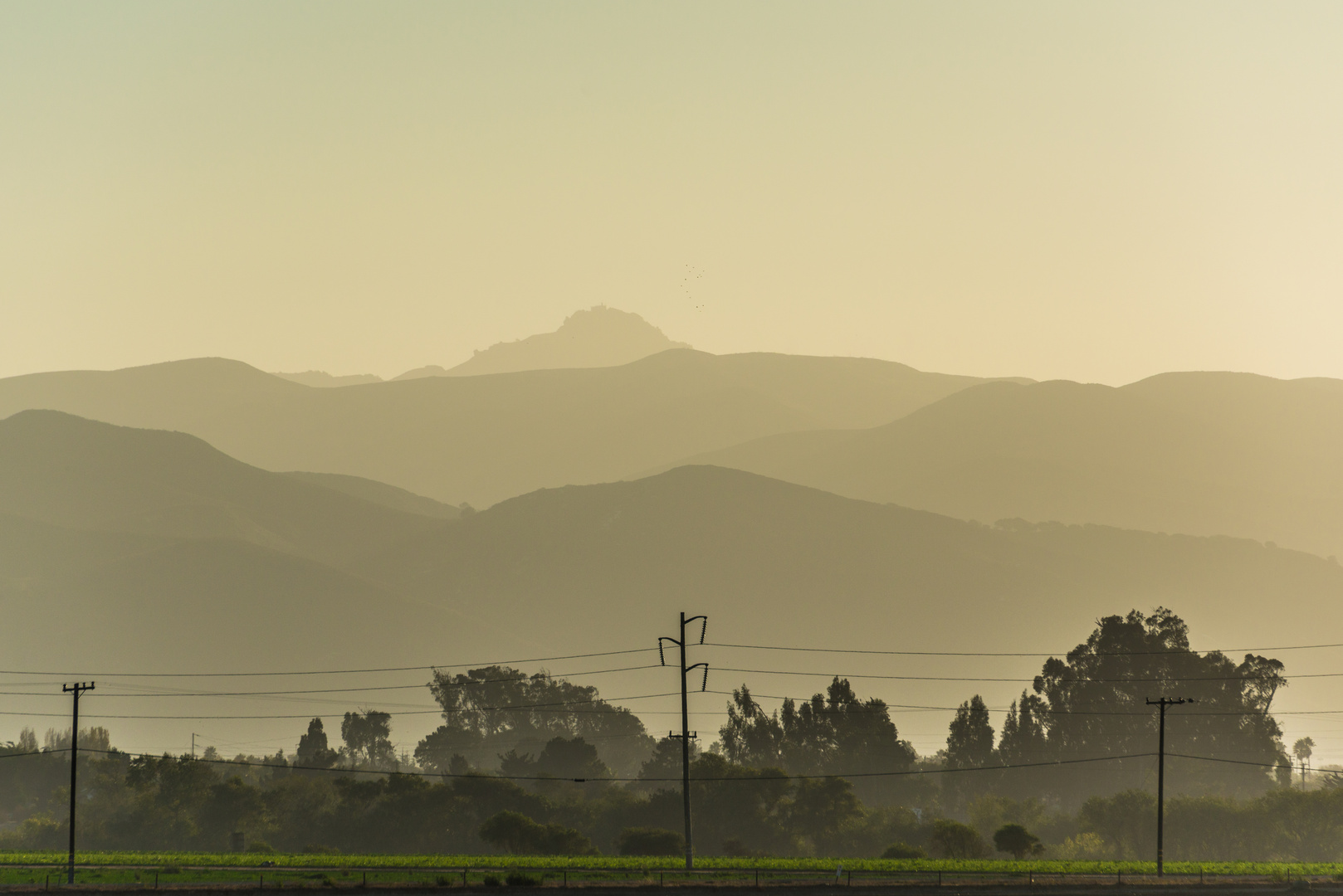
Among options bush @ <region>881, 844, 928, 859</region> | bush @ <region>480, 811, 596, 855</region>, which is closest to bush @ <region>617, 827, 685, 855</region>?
bush @ <region>480, 811, 596, 855</region>

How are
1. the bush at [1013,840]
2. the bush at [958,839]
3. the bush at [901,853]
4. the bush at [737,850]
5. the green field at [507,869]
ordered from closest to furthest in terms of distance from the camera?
1. the green field at [507,869]
2. the bush at [1013,840]
3. the bush at [901,853]
4. the bush at [958,839]
5. the bush at [737,850]

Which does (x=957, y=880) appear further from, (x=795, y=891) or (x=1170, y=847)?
(x=1170, y=847)

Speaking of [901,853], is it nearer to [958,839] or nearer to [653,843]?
[958,839]

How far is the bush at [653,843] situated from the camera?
511 ft

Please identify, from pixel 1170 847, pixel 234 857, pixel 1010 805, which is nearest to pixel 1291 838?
pixel 1170 847

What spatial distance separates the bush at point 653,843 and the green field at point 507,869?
1686 inches

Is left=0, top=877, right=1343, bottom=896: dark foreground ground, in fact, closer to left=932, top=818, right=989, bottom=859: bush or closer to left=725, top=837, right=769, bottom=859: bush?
left=932, top=818, right=989, bottom=859: bush

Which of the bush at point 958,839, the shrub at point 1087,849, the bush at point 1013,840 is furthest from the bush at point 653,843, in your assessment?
the shrub at point 1087,849

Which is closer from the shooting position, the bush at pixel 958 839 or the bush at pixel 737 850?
the bush at pixel 958 839

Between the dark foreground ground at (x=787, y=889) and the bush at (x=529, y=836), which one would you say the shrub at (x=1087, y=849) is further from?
Answer: the dark foreground ground at (x=787, y=889)

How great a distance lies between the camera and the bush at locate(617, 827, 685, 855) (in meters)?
156

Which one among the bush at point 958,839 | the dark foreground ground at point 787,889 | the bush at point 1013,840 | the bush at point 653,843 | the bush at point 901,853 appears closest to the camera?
the dark foreground ground at point 787,889

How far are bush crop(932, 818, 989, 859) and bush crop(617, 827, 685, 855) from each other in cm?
3031

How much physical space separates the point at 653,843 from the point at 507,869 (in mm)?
58829
